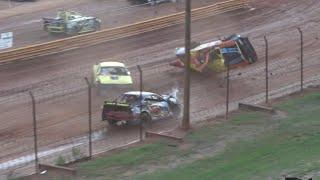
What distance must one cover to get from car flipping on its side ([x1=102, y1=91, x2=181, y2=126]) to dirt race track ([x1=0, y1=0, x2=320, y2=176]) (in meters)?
0.41

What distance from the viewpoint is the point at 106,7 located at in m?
59.4

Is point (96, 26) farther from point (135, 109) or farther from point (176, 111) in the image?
point (135, 109)

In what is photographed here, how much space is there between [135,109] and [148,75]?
10.1 meters

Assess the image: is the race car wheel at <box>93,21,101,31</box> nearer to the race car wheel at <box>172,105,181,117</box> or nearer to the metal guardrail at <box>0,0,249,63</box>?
the metal guardrail at <box>0,0,249,63</box>

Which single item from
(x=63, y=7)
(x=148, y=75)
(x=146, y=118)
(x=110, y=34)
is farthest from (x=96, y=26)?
(x=146, y=118)

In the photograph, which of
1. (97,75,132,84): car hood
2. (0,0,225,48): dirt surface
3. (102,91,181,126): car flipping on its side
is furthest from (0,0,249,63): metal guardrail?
(102,91,181,126): car flipping on its side

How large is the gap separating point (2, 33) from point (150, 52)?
12446mm

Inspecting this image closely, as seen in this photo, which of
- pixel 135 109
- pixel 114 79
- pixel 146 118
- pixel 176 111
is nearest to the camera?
pixel 135 109

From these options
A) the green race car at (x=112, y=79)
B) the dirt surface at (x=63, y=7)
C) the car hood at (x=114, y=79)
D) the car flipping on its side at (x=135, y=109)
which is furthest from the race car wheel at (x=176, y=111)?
the dirt surface at (x=63, y=7)

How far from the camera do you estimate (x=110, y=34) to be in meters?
46.2

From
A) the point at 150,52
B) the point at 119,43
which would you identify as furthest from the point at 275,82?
the point at 119,43

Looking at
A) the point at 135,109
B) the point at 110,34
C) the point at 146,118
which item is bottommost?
the point at 110,34

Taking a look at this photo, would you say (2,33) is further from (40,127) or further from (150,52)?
(40,127)

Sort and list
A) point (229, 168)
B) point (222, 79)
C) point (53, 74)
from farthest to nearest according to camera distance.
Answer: point (53, 74) → point (222, 79) → point (229, 168)
